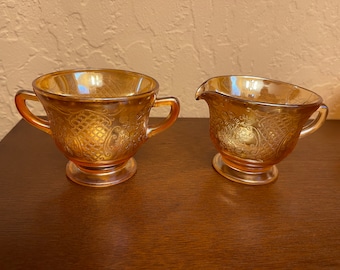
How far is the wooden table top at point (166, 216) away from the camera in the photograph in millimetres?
294

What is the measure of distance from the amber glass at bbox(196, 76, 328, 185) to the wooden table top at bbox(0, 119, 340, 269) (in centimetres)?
3

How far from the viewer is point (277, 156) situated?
1.39 feet

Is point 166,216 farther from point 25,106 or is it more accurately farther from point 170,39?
point 170,39

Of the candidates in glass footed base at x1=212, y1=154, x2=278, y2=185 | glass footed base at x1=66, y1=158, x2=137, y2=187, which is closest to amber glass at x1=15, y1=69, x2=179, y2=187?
glass footed base at x1=66, y1=158, x2=137, y2=187

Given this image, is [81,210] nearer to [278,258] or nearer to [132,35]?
[278,258]

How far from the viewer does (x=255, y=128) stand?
0.40m

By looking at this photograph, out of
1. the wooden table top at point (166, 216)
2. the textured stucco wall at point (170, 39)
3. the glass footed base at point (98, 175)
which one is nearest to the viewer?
the wooden table top at point (166, 216)

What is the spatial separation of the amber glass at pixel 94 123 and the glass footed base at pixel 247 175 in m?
0.12

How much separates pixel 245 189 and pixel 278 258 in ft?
0.44

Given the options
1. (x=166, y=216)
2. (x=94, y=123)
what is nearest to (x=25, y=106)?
(x=94, y=123)

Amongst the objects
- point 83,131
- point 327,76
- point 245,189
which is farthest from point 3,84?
point 327,76

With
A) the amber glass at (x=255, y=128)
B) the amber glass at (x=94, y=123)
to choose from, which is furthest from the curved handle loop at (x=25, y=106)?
the amber glass at (x=255, y=128)

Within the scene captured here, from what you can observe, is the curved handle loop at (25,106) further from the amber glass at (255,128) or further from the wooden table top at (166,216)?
the amber glass at (255,128)

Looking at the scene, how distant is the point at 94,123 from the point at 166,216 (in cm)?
15
